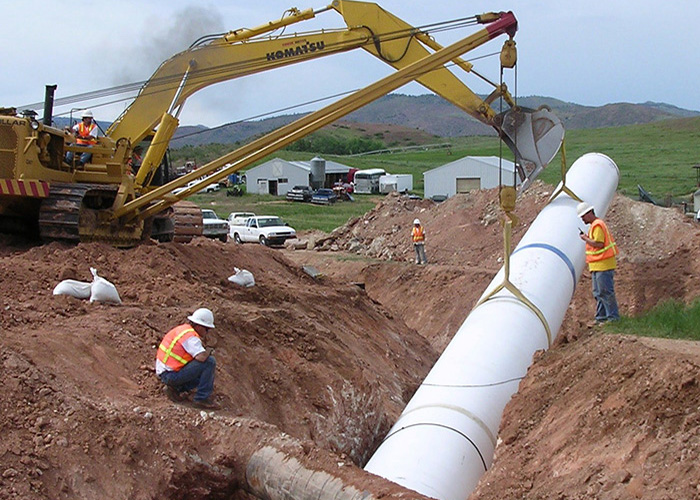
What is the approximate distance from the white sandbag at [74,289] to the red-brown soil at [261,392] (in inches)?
7.7

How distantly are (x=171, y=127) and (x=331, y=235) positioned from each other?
1769cm

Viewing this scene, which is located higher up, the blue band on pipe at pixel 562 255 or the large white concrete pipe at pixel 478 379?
the blue band on pipe at pixel 562 255

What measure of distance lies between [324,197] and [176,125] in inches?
1607

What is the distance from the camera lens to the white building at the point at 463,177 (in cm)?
5662

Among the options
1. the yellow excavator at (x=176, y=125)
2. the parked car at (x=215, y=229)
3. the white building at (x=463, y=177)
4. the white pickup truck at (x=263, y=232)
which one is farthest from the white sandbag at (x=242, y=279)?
the white building at (x=463, y=177)

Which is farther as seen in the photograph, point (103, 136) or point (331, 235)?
point (331, 235)

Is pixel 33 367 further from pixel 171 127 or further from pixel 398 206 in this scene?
pixel 398 206

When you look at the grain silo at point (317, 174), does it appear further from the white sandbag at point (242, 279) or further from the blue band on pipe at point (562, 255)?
the blue band on pipe at point (562, 255)

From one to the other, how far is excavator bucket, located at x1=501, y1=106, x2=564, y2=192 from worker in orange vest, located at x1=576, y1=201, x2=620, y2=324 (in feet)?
9.48

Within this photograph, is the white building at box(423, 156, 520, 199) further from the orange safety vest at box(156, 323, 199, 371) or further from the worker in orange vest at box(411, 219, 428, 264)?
the orange safety vest at box(156, 323, 199, 371)

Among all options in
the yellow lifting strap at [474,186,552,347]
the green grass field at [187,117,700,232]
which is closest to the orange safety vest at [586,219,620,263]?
the yellow lifting strap at [474,186,552,347]

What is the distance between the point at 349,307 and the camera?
681 inches

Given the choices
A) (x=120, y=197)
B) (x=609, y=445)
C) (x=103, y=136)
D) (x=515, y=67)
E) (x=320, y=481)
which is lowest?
(x=320, y=481)

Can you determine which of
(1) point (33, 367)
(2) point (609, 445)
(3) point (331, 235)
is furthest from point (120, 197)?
(3) point (331, 235)
